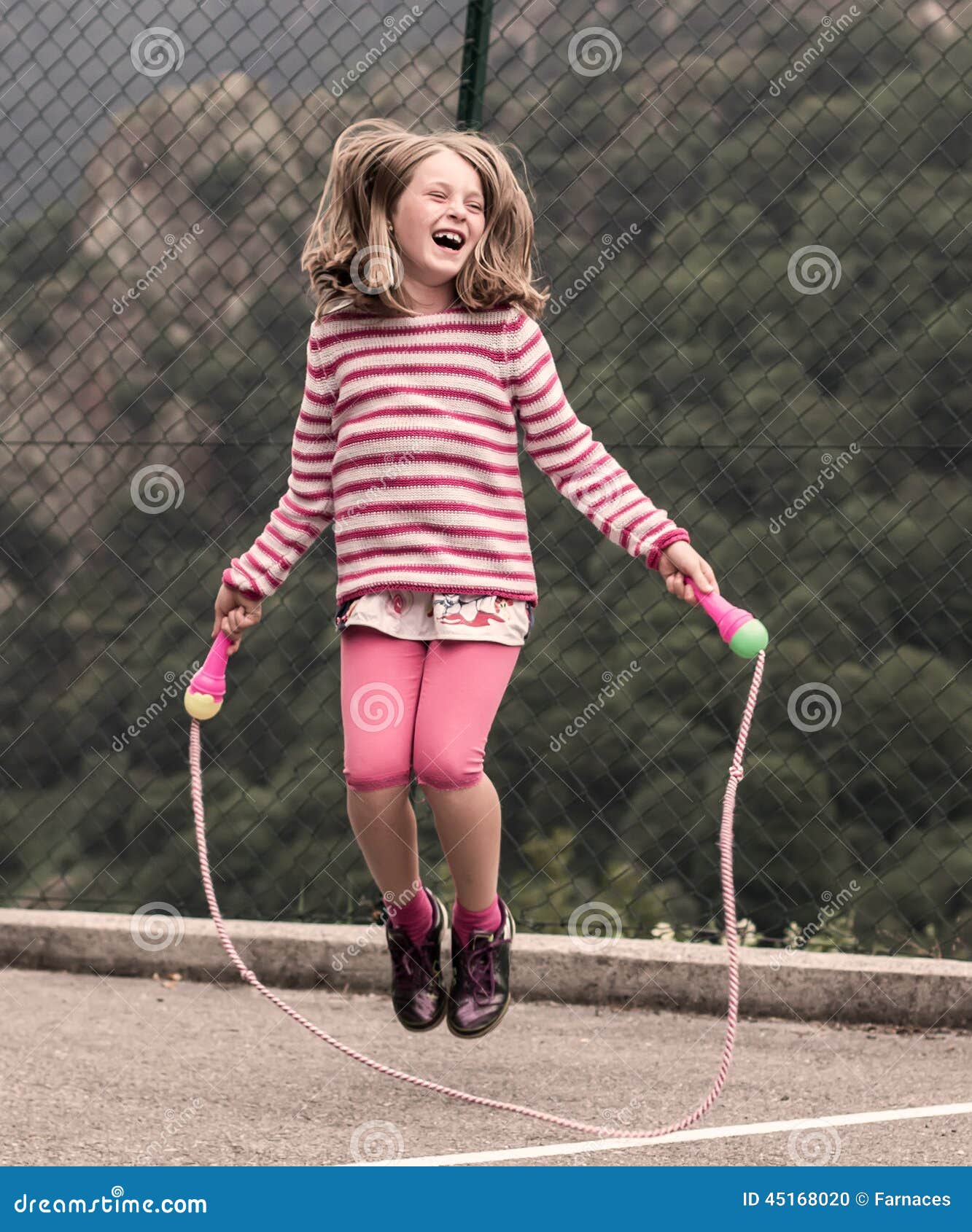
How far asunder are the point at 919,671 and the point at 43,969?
2.87 meters

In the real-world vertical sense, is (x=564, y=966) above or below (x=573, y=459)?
below

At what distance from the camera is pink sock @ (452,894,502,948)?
3.21 metres

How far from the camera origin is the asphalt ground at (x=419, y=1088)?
328 cm

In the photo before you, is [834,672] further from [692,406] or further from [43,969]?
[43,969]

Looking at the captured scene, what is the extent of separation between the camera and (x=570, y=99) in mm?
4688

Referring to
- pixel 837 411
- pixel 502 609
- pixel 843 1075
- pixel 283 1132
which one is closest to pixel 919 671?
pixel 837 411
